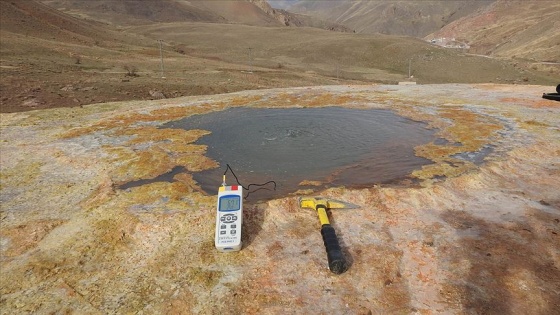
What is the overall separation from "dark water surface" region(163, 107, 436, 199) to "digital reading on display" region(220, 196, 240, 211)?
8.88 feet

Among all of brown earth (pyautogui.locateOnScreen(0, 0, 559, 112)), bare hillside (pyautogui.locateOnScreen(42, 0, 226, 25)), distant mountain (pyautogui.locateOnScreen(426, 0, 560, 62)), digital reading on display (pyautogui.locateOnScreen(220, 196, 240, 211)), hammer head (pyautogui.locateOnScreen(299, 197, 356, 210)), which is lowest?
hammer head (pyautogui.locateOnScreen(299, 197, 356, 210))

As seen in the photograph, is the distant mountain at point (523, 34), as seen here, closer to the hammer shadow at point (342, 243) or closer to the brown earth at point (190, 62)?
the brown earth at point (190, 62)

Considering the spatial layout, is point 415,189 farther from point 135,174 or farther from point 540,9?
point 540,9

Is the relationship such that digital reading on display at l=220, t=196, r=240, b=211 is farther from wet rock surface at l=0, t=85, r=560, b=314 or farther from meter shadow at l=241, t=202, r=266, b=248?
wet rock surface at l=0, t=85, r=560, b=314

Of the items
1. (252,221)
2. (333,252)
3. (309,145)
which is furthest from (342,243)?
(309,145)

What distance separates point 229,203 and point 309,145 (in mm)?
8106

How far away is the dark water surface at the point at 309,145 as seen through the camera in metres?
12.8

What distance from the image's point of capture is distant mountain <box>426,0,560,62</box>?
115812mm

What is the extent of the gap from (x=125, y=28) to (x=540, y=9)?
194488 millimetres

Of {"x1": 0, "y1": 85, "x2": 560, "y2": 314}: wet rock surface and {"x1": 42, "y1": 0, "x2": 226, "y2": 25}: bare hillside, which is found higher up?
{"x1": 42, "y1": 0, "x2": 226, "y2": 25}: bare hillside

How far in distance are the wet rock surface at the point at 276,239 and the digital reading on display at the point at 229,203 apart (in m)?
0.92

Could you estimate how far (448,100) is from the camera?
955 inches

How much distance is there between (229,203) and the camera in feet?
28.1

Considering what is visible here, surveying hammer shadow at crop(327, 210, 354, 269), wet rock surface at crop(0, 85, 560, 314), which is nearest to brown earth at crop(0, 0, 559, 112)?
wet rock surface at crop(0, 85, 560, 314)
